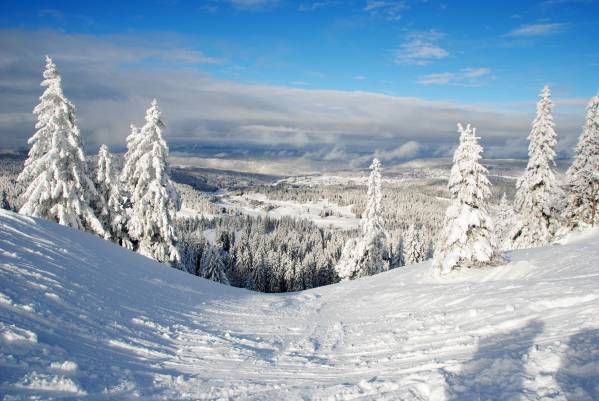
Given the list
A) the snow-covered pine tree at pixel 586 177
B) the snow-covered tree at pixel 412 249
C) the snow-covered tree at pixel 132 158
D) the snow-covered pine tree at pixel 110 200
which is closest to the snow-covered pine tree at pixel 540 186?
the snow-covered pine tree at pixel 586 177

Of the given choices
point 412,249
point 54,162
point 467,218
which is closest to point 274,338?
point 467,218

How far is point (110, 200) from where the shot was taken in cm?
2686

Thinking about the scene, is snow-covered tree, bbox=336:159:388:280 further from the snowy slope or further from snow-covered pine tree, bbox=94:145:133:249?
the snowy slope

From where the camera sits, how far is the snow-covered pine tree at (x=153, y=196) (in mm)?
25078

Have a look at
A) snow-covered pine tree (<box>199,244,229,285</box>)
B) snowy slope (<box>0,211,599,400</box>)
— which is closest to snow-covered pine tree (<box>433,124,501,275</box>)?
snowy slope (<box>0,211,599,400</box>)

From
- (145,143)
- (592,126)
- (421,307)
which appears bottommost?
(421,307)

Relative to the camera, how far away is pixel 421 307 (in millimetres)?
12500

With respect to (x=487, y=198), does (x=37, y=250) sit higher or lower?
lower

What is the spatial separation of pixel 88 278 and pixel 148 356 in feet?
17.1

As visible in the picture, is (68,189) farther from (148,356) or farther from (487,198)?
(487,198)

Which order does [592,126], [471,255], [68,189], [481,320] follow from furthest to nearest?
[592,126] → [68,189] → [471,255] → [481,320]

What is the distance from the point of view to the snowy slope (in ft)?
19.0

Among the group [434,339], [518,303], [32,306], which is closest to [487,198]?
[518,303]

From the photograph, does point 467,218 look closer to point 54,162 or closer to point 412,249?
point 54,162
